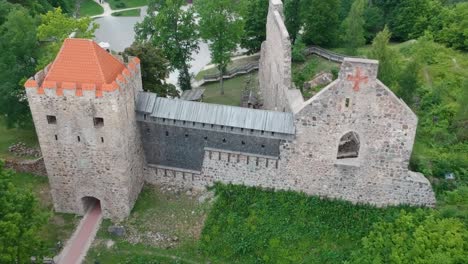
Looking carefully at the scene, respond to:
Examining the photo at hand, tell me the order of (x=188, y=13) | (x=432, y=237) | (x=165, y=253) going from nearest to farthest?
(x=432, y=237) < (x=165, y=253) < (x=188, y=13)

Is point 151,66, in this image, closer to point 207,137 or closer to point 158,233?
point 207,137

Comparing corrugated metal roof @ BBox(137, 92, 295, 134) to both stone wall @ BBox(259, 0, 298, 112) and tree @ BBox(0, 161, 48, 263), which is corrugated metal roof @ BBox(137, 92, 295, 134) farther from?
tree @ BBox(0, 161, 48, 263)

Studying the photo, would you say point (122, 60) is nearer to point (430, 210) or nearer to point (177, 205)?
point (177, 205)

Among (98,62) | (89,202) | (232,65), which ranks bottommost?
(89,202)

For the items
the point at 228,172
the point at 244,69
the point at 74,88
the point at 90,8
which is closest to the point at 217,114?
the point at 228,172

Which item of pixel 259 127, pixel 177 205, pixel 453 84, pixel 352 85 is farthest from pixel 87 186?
pixel 453 84

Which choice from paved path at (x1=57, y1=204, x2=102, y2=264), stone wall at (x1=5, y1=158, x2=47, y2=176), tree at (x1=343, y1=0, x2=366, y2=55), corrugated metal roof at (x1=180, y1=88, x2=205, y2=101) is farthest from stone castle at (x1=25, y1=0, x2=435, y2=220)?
tree at (x1=343, y1=0, x2=366, y2=55)
